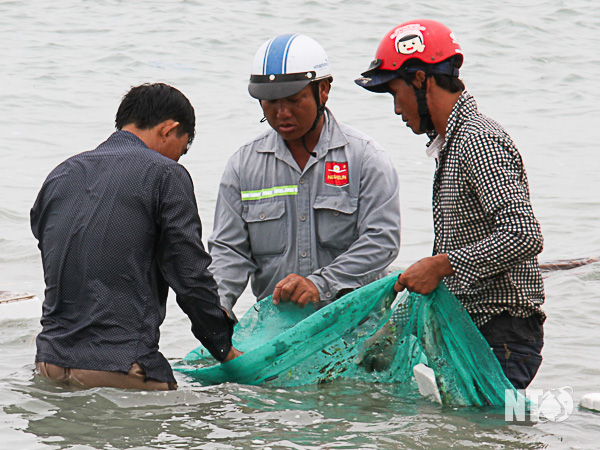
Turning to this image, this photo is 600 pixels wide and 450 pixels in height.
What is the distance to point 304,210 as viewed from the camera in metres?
4.34

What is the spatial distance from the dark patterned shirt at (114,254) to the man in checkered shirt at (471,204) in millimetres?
958

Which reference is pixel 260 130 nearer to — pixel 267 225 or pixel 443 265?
pixel 267 225

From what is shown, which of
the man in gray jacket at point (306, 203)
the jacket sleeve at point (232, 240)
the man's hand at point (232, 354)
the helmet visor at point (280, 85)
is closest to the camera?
the man's hand at point (232, 354)

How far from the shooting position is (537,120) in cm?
1449

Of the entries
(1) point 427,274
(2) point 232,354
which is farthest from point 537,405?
(2) point 232,354

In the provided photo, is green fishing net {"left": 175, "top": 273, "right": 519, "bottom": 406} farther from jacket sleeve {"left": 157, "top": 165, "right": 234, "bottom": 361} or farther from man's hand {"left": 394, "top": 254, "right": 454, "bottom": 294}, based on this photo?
jacket sleeve {"left": 157, "top": 165, "right": 234, "bottom": 361}

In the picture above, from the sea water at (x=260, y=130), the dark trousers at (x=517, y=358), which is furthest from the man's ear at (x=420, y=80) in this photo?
the sea water at (x=260, y=130)

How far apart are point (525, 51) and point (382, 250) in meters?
16.4

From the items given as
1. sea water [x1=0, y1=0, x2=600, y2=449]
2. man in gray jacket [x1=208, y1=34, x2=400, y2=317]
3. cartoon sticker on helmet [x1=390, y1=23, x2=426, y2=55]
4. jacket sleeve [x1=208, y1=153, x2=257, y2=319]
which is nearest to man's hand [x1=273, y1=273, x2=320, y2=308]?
man in gray jacket [x1=208, y1=34, x2=400, y2=317]

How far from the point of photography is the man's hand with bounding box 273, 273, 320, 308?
412 cm

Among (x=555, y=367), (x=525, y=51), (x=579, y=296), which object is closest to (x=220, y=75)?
(x=525, y=51)

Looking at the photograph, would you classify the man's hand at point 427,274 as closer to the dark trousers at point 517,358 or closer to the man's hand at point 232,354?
the dark trousers at point 517,358

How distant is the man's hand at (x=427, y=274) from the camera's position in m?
3.50

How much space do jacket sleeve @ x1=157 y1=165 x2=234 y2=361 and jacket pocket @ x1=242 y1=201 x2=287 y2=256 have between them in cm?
68
